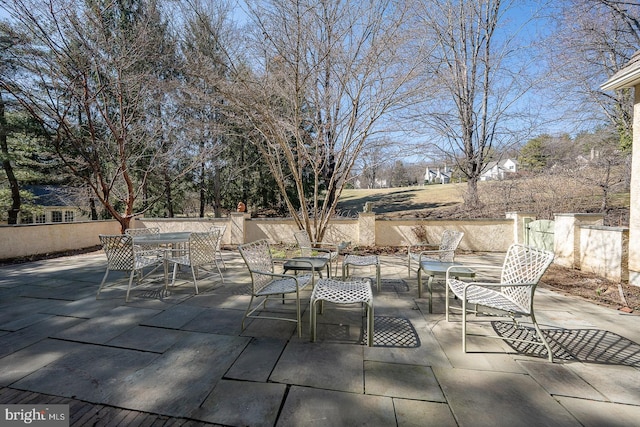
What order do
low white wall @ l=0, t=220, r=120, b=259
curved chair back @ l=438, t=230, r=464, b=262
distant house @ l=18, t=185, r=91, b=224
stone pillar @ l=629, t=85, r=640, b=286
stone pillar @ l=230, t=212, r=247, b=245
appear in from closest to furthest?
curved chair back @ l=438, t=230, r=464, b=262
stone pillar @ l=629, t=85, r=640, b=286
low white wall @ l=0, t=220, r=120, b=259
stone pillar @ l=230, t=212, r=247, b=245
distant house @ l=18, t=185, r=91, b=224

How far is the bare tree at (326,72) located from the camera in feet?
17.3

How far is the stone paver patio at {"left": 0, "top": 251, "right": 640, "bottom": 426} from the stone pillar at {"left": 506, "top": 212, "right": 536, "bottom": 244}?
4309 millimetres

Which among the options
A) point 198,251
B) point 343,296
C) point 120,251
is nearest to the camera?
point 343,296

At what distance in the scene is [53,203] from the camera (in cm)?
1402

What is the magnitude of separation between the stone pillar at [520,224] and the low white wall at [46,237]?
11.9 meters

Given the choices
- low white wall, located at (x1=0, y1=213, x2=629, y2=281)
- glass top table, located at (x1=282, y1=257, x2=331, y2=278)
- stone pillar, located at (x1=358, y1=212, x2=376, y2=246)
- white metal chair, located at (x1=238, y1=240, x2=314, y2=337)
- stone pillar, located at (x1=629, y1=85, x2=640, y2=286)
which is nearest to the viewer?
white metal chair, located at (x1=238, y1=240, x2=314, y2=337)


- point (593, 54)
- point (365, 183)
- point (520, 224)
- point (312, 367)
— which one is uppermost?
point (593, 54)

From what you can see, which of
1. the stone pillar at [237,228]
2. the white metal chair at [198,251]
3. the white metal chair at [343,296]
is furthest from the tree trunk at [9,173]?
the white metal chair at [343,296]

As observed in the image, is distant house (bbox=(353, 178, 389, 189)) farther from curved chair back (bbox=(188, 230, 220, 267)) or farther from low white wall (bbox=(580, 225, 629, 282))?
low white wall (bbox=(580, 225, 629, 282))

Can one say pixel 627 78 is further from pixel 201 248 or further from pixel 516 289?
pixel 201 248

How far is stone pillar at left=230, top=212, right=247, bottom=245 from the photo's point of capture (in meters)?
8.54

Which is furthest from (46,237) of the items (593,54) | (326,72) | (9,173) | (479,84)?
(593,54)

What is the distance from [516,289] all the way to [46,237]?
992 cm

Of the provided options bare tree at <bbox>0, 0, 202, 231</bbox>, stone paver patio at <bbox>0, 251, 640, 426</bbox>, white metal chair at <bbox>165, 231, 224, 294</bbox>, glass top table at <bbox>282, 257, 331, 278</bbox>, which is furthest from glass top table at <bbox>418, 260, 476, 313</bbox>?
bare tree at <bbox>0, 0, 202, 231</bbox>
